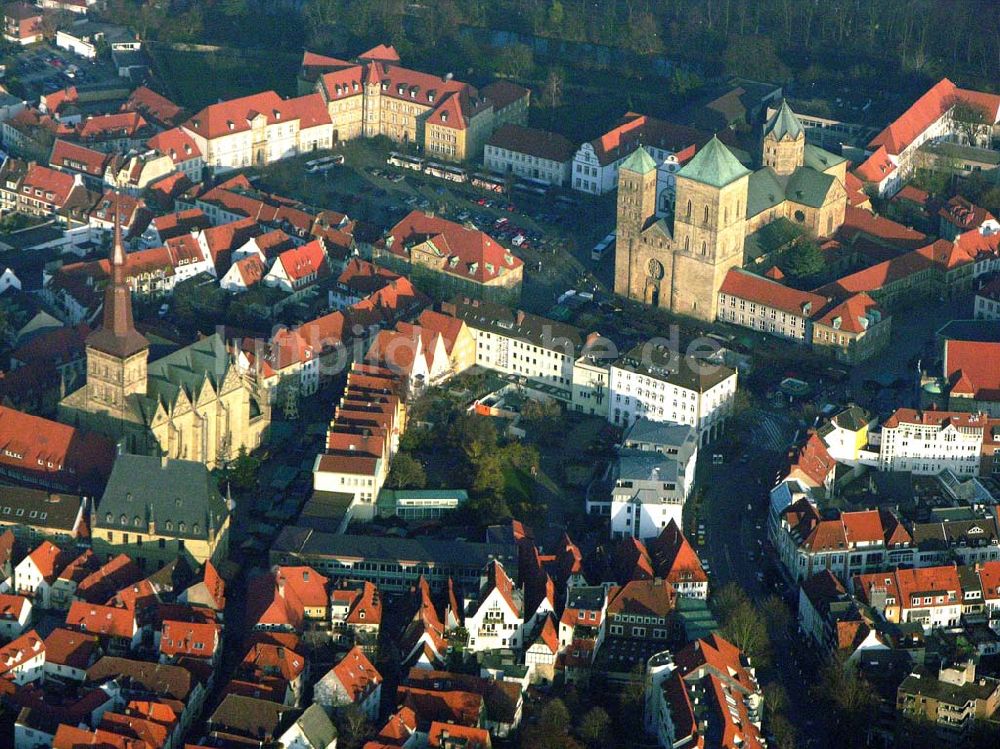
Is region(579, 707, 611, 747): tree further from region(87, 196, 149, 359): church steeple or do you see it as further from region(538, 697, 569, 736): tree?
region(87, 196, 149, 359): church steeple

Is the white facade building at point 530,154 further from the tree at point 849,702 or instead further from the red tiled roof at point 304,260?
the tree at point 849,702

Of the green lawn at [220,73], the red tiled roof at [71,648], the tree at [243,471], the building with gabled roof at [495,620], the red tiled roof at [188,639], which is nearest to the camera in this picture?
the red tiled roof at [71,648]

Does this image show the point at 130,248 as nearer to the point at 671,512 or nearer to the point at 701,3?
the point at 671,512

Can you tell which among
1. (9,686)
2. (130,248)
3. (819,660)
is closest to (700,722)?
(819,660)

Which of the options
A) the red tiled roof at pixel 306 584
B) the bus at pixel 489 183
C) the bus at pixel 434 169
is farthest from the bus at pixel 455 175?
the red tiled roof at pixel 306 584

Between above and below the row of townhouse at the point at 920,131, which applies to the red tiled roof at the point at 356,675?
above

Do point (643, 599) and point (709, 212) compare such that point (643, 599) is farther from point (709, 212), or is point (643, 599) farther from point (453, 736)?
point (709, 212)

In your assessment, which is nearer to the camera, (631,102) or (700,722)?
(700,722)

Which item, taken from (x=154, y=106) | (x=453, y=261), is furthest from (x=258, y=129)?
(x=453, y=261)
